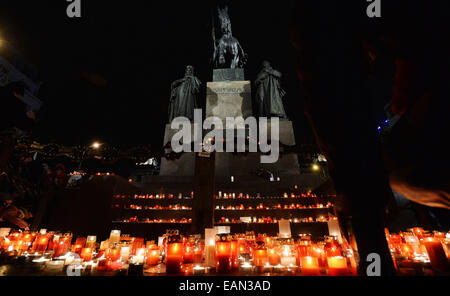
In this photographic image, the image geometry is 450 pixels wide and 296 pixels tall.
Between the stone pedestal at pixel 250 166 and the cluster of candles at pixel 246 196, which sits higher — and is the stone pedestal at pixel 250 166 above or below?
above

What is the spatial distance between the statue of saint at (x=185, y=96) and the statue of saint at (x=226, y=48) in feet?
8.03

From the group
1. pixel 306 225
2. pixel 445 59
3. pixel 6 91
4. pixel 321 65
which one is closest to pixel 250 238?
pixel 321 65

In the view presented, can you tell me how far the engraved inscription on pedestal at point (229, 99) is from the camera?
14002mm

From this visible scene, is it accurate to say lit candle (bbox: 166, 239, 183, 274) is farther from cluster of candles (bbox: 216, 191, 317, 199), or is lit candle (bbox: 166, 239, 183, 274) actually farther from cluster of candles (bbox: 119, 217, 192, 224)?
cluster of candles (bbox: 216, 191, 317, 199)

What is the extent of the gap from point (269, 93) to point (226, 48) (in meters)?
5.85

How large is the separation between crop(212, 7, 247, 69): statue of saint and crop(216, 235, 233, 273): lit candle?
15996mm

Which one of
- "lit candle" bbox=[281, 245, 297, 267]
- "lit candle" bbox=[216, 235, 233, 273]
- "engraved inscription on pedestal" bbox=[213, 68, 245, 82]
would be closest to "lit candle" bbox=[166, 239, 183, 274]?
"lit candle" bbox=[216, 235, 233, 273]

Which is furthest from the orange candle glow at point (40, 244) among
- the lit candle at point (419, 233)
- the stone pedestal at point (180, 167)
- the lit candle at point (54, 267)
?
the stone pedestal at point (180, 167)

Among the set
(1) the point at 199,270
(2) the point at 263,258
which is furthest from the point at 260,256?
(1) the point at 199,270

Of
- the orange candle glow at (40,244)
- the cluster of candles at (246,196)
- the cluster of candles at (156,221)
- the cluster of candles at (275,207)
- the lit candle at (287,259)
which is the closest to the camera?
the lit candle at (287,259)

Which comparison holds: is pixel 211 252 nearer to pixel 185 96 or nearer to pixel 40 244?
pixel 40 244

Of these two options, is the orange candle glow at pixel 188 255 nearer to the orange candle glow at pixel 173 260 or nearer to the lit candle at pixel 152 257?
the lit candle at pixel 152 257

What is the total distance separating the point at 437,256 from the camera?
177 cm

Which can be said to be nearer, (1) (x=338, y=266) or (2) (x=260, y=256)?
(1) (x=338, y=266)
